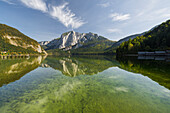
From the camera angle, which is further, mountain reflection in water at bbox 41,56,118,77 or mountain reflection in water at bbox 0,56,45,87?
mountain reflection in water at bbox 41,56,118,77

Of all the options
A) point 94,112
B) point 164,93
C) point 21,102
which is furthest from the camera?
point 164,93

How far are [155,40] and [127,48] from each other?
104 ft

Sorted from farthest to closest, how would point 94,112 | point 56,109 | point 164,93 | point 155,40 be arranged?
point 155,40, point 164,93, point 56,109, point 94,112

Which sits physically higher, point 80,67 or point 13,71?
point 13,71

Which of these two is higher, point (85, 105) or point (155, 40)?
point (155, 40)

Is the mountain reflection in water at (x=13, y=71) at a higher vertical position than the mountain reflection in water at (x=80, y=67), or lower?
higher

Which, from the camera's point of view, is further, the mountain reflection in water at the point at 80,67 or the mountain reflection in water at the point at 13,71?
the mountain reflection in water at the point at 80,67

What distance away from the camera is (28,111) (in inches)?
245

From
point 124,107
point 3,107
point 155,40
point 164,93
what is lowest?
point 164,93

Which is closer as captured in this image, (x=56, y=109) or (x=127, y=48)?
(x=56, y=109)

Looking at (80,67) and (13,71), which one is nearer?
(13,71)

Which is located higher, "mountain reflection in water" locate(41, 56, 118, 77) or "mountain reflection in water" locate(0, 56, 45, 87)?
"mountain reflection in water" locate(0, 56, 45, 87)

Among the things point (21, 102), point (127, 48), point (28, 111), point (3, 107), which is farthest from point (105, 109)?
point (127, 48)

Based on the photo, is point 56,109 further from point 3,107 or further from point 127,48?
point 127,48
